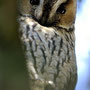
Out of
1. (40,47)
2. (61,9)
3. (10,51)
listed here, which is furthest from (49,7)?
(10,51)

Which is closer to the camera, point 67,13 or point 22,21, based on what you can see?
point 22,21

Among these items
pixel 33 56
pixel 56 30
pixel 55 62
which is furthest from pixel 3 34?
pixel 56 30

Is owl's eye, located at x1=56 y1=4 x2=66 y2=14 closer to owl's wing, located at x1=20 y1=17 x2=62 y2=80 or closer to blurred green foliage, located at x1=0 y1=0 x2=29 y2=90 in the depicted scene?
A: owl's wing, located at x1=20 y1=17 x2=62 y2=80

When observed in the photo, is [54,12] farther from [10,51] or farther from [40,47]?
[10,51]

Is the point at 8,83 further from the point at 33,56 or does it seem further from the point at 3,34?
the point at 33,56

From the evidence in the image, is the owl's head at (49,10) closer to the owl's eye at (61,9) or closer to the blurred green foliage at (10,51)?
the owl's eye at (61,9)

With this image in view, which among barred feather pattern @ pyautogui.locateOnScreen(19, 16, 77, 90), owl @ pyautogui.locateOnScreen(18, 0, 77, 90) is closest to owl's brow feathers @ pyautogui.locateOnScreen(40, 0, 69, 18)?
owl @ pyautogui.locateOnScreen(18, 0, 77, 90)
